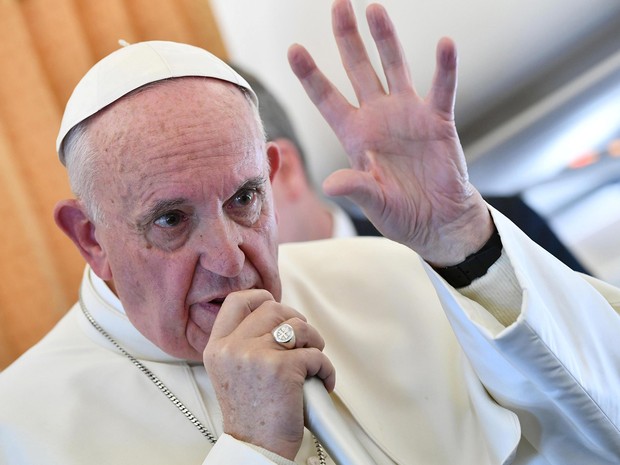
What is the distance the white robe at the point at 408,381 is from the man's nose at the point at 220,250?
359 millimetres

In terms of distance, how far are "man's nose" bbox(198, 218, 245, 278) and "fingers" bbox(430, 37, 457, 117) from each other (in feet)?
1.68

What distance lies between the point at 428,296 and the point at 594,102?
2519 mm

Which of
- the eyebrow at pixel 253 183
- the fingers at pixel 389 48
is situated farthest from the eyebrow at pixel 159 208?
the fingers at pixel 389 48

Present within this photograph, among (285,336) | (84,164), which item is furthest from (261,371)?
(84,164)

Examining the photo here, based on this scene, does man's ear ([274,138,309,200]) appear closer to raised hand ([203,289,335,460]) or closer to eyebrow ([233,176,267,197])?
eyebrow ([233,176,267,197])

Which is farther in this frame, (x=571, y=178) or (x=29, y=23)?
(x=571, y=178)

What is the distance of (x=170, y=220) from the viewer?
6.13ft

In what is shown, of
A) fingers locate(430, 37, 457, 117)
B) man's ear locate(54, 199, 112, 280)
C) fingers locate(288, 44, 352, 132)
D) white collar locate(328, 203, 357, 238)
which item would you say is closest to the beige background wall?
white collar locate(328, 203, 357, 238)

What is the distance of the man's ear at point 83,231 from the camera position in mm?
2020

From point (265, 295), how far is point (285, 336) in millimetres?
117

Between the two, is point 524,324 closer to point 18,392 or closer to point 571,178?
point 18,392

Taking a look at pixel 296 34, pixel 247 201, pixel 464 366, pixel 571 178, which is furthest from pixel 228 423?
pixel 296 34

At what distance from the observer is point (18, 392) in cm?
206

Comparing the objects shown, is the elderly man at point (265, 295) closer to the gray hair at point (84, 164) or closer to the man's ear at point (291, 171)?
the gray hair at point (84, 164)
